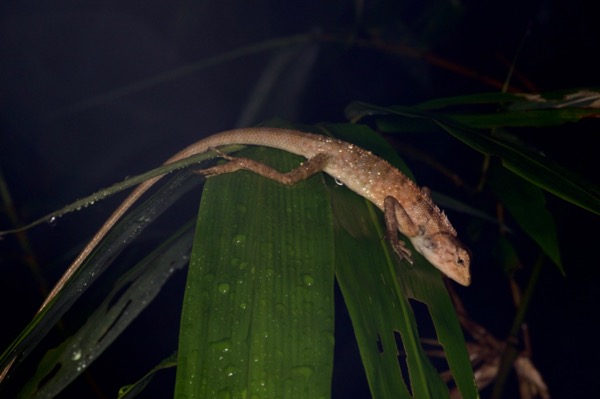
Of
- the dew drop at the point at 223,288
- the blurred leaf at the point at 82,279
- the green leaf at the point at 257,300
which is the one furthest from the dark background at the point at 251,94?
the dew drop at the point at 223,288

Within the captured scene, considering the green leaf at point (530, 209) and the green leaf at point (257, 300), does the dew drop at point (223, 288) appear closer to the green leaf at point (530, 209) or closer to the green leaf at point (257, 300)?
the green leaf at point (257, 300)

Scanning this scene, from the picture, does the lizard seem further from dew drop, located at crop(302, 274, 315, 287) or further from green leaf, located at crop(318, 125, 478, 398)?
dew drop, located at crop(302, 274, 315, 287)

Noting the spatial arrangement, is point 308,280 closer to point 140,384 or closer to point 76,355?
point 140,384

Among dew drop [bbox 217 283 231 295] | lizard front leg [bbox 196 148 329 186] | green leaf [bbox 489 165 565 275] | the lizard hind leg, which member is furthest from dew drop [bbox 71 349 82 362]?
green leaf [bbox 489 165 565 275]

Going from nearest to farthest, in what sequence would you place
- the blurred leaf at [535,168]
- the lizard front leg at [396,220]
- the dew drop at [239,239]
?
the dew drop at [239,239]
the blurred leaf at [535,168]
the lizard front leg at [396,220]

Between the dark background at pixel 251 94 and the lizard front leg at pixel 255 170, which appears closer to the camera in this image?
the lizard front leg at pixel 255 170

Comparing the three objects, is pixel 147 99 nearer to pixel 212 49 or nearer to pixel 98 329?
pixel 212 49
